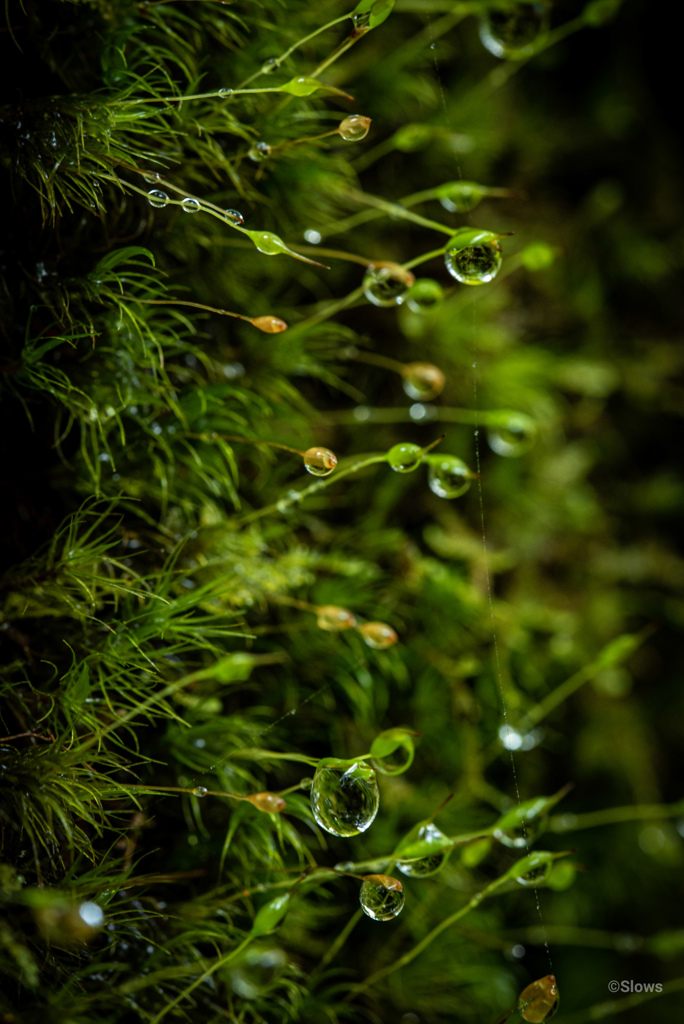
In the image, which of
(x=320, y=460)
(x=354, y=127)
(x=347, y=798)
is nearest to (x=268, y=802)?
(x=347, y=798)

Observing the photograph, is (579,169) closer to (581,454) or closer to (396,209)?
(581,454)

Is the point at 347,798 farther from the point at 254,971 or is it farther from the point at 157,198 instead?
the point at 157,198

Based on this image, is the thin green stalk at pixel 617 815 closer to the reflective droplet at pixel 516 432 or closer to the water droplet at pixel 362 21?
the reflective droplet at pixel 516 432

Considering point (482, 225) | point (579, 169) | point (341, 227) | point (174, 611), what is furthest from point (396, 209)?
point (579, 169)

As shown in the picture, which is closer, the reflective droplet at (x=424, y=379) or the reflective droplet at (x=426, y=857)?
the reflective droplet at (x=426, y=857)

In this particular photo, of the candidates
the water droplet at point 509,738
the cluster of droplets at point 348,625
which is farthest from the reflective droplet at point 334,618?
the water droplet at point 509,738

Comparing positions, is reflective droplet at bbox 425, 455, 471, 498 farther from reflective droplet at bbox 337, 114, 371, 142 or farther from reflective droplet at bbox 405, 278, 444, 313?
reflective droplet at bbox 337, 114, 371, 142

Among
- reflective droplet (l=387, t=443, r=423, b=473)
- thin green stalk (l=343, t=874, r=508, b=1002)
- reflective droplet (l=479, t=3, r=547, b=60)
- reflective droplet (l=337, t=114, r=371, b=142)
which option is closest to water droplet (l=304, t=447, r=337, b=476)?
reflective droplet (l=387, t=443, r=423, b=473)
